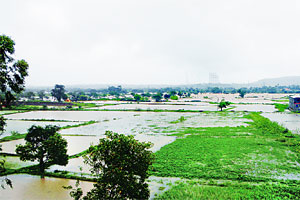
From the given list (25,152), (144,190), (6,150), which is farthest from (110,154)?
(6,150)

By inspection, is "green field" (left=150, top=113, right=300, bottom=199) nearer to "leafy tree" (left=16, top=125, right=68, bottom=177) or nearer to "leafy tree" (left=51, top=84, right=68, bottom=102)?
"leafy tree" (left=16, top=125, right=68, bottom=177)

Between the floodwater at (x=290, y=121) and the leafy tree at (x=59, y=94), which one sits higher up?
the leafy tree at (x=59, y=94)

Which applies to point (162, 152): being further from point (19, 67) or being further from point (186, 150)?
point (19, 67)

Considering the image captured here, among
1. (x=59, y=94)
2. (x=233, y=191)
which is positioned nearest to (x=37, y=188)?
(x=233, y=191)

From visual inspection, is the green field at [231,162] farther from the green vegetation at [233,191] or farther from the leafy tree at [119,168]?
the leafy tree at [119,168]

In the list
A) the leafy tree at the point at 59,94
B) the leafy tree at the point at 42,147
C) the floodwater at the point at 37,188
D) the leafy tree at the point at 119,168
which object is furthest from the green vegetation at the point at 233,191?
the leafy tree at the point at 59,94

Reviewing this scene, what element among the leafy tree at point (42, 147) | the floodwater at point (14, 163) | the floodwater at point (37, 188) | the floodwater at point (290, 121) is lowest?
the floodwater at point (37, 188)

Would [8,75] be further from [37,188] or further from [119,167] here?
[37,188]
